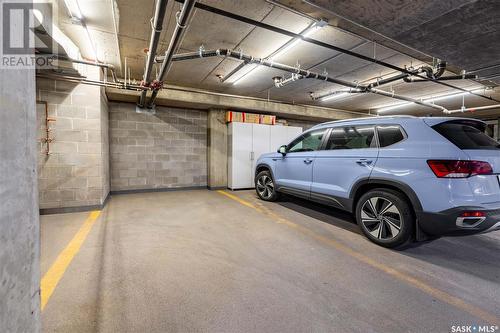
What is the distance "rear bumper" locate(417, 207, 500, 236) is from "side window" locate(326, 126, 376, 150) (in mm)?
1103

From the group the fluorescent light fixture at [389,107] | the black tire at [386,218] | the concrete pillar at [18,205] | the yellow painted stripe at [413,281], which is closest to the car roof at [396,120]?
the black tire at [386,218]

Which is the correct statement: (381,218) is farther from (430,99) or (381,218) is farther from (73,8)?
(430,99)

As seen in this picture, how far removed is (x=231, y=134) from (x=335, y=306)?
224 inches

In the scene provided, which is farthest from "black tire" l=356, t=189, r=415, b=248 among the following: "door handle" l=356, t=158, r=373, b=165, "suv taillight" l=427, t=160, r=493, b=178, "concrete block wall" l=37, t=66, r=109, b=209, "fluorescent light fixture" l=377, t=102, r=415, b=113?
"fluorescent light fixture" l=377, t=102, r=415, b=113

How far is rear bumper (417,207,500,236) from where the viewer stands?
87.7 inches

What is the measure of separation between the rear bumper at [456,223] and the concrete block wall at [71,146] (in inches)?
216

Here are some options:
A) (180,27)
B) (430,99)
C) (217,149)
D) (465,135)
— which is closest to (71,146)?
(180,27)

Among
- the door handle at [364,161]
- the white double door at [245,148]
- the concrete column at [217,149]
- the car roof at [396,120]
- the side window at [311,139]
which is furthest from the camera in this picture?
the concrete column at [217,149]

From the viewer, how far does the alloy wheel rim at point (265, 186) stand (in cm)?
523

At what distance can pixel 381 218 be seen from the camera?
9.46 ft

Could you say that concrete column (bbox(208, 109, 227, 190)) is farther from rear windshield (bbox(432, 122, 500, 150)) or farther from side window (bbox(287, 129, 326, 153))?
rear windshield (bbox(432, 122, 500, 150))

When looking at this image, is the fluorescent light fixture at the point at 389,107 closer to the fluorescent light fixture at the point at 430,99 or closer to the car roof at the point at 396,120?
the fluorescent light fixture at the point at 430,99

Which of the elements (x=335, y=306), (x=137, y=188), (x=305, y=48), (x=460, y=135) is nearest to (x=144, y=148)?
(x=137, y=188)

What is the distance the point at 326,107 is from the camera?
848 centimetres
